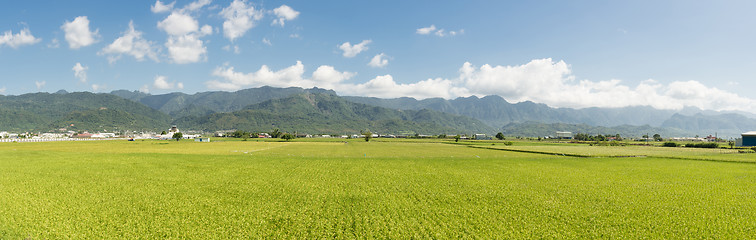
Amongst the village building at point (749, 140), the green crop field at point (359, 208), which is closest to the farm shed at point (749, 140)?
the village building at point (749, 140)

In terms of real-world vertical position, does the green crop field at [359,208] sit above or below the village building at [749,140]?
below

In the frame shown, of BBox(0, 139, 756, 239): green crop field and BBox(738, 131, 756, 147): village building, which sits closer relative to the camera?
BBox(0, 139, 756, 239): green crop field

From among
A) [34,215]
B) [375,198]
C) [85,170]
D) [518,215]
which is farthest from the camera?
[85,170]

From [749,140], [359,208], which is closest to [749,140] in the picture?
[749,140]

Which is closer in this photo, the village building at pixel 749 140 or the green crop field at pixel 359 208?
the green crop field at pixel 359 208

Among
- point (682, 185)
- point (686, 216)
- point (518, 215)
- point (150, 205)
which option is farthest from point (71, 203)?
point (682, 185)

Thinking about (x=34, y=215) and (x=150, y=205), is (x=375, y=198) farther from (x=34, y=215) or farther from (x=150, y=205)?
(x=34, y=215)

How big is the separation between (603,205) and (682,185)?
12700 millimetres

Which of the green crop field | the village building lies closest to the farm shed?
the village building

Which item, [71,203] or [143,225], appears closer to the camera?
[143,225]

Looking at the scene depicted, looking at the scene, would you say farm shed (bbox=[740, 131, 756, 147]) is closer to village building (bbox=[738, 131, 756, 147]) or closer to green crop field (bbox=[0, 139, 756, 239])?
village building (bbox=[738, 131, 756, 147])

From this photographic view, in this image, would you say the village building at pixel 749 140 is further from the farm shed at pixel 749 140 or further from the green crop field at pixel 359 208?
the green crop field at pixel 359 208

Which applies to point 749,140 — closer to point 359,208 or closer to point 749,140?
point 749,140

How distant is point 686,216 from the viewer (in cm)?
1409
